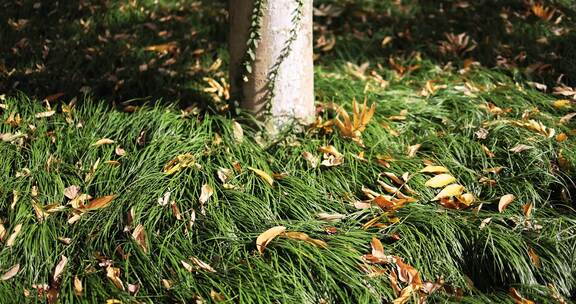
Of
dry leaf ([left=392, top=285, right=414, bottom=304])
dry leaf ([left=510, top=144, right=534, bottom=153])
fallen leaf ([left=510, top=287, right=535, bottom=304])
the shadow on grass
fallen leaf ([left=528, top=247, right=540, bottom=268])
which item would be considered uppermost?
the shadow on grass

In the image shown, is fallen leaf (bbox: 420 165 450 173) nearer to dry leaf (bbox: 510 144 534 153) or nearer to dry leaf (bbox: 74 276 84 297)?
dry leaf (bbox: 510 144 534 153)

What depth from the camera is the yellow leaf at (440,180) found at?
124 inches

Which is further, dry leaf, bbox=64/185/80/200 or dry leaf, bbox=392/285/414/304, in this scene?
dry leaf, bbox=64/185/80/200

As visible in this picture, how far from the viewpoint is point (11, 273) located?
2771 millimetres

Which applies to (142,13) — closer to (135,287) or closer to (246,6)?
(246,6)

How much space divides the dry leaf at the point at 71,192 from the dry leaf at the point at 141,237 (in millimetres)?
479

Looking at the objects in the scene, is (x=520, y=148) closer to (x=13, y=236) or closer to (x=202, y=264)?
(x=202, y=264)

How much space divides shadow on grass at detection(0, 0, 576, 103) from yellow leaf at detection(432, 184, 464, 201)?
1.52 m

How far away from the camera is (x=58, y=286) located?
109 inches

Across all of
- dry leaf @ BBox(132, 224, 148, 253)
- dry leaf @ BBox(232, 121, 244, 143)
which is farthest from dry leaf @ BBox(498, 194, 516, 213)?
dry leaf @ BBox(132, 224, 148, 253)

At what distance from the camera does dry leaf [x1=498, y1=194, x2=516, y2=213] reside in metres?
3.02

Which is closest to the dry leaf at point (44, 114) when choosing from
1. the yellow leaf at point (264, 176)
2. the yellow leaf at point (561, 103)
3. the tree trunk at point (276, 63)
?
the tree trunk at point (276, 63)

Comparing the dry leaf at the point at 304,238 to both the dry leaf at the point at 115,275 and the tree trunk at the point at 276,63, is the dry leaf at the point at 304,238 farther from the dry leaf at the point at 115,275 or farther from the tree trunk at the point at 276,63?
the tree trunk at the point at 276,63

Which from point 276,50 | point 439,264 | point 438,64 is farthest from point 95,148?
point 438,64
